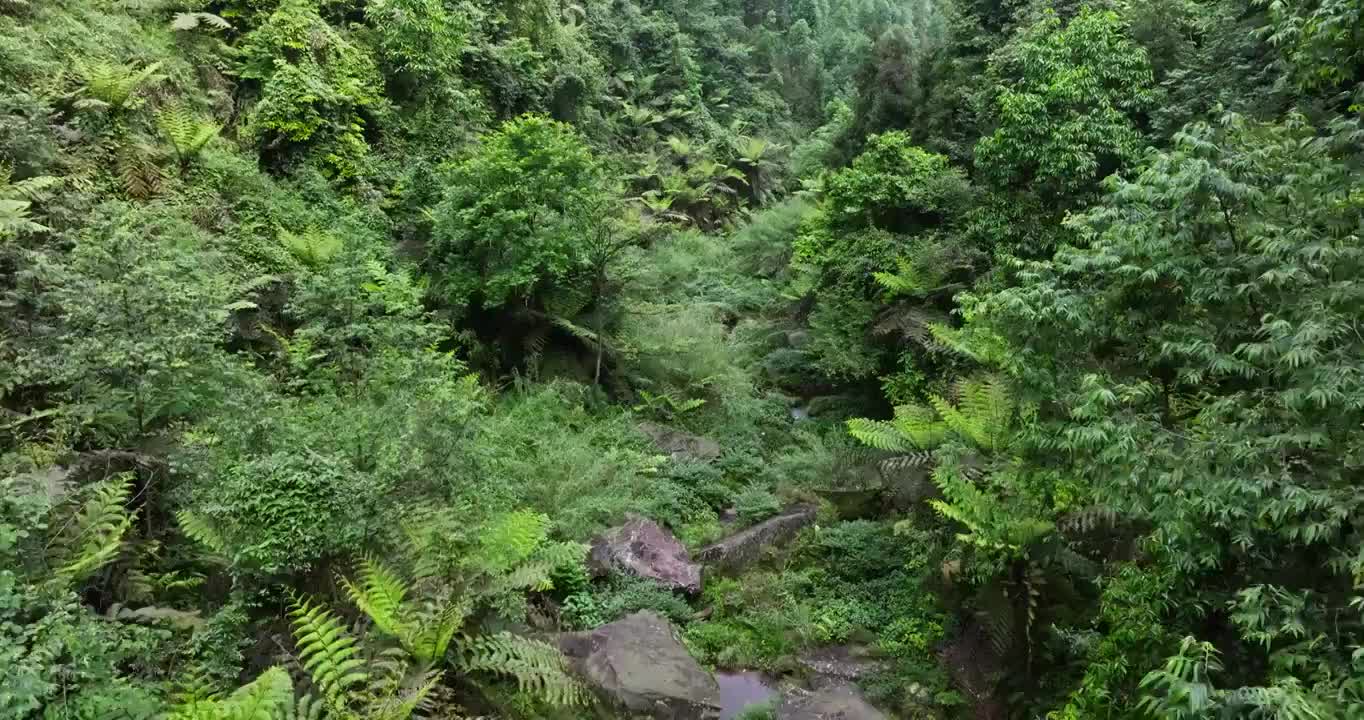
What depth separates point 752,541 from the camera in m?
8.91

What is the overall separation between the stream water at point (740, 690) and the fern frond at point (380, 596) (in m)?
3.26

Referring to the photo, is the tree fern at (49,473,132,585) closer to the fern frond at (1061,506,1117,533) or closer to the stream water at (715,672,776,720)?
the stream water at (715,672,776,720)

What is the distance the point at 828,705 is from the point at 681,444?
5.17m

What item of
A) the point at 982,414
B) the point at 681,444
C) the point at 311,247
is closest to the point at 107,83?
the point at 311,247

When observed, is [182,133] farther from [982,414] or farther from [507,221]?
[982,414]

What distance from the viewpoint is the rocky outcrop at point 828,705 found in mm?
6281

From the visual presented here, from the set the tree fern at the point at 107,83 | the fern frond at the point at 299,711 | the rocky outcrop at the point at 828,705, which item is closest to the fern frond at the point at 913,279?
the rocky outcrop at the point at 828,705

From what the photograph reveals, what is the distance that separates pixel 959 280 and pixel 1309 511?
7835mm

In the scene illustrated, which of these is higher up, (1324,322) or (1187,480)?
(1324,322)

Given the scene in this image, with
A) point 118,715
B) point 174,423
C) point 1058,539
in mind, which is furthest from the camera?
point 1058,539

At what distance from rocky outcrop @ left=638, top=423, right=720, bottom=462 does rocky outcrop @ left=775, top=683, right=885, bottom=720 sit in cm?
435

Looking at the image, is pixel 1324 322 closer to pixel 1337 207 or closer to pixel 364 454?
pixel 1337 207

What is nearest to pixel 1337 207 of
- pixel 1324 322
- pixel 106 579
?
pixel 1324 322

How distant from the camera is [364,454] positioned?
5520mm
